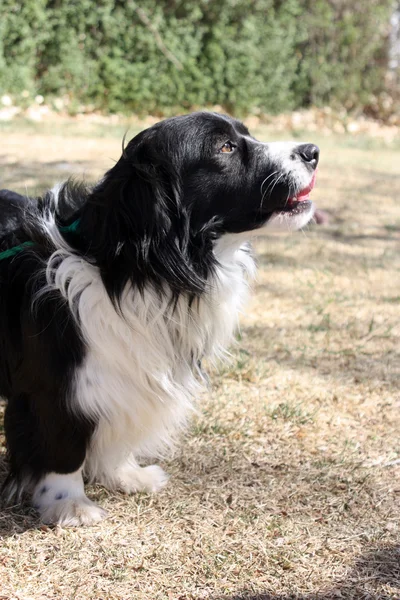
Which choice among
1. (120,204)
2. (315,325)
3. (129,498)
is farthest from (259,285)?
(120,204)

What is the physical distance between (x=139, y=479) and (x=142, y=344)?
66cm

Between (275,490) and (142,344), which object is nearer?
(142,344)

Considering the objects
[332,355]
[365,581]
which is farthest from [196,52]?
[365,581]

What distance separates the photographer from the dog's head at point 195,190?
2205 millimetres

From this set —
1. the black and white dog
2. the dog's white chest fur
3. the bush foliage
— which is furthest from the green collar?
the bush foliage

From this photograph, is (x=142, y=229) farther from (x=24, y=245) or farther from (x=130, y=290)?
(x=24, y=245)

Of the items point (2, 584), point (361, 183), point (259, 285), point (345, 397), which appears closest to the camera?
point (2, 584)

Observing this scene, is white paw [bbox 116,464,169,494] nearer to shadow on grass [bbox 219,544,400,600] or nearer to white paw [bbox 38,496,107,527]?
white paw [bbox 38,496,107,527]

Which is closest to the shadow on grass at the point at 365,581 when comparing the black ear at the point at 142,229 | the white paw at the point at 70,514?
the white paw at the point at 70,514

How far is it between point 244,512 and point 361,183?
5.77m

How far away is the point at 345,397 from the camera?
3.43 metres

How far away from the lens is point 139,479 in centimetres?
274

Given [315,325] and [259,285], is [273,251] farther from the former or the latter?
[315,325]

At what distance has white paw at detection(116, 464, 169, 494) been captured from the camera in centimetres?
272
